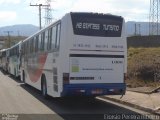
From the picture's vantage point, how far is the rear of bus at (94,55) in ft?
49.3

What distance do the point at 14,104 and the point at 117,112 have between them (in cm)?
438

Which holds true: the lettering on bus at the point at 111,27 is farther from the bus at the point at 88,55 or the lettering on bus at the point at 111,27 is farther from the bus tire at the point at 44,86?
the bus tire at the point at 44,86

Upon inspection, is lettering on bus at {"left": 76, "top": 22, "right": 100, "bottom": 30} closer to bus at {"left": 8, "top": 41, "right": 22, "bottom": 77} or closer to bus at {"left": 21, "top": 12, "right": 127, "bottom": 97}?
bus at {"left": 21, "top": 12, "right": 127, "bottom": 97}

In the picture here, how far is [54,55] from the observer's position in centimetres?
1625

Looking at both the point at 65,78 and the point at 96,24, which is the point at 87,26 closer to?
the point at 96,24

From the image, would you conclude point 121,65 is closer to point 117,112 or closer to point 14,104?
point 117,112

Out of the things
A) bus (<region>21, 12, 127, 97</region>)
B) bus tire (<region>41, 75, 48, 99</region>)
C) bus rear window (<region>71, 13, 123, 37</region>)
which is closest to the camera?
bus (<region>21, 12, 127, 97</region>)

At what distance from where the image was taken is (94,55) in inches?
606

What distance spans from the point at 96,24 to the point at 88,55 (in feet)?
3.90

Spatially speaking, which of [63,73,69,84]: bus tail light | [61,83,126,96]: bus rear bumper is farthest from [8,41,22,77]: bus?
[63,73,69,84]: bus tail light

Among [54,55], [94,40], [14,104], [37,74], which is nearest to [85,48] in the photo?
[94,40]

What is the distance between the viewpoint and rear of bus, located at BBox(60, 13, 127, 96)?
1503cm

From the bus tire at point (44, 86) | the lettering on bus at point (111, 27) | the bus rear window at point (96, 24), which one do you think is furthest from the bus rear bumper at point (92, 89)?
the bus tire at point (44, 86)

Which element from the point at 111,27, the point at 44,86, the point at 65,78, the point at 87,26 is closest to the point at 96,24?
the point at 87,26
